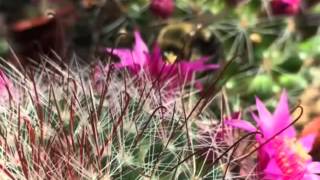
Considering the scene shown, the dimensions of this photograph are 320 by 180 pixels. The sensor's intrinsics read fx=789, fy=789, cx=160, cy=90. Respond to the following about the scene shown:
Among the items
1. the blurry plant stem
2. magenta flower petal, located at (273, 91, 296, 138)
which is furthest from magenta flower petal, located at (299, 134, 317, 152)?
the blurry plant stem

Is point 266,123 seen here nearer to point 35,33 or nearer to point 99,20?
point 99,20

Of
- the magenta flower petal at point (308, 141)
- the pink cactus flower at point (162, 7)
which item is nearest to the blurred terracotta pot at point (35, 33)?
Result: the pink cactus flower at point (162, 7)

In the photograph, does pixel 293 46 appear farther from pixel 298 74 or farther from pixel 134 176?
pixel 134 176

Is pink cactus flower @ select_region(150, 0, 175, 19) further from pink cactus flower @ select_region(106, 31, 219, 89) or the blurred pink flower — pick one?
the blurred pink flower

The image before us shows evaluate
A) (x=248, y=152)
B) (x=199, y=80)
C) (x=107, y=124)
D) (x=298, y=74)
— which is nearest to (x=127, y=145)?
(x=107, y=124)

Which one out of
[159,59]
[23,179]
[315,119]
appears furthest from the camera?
[315,119]

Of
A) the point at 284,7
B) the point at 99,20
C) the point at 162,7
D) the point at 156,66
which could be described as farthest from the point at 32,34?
the point at 156,66
